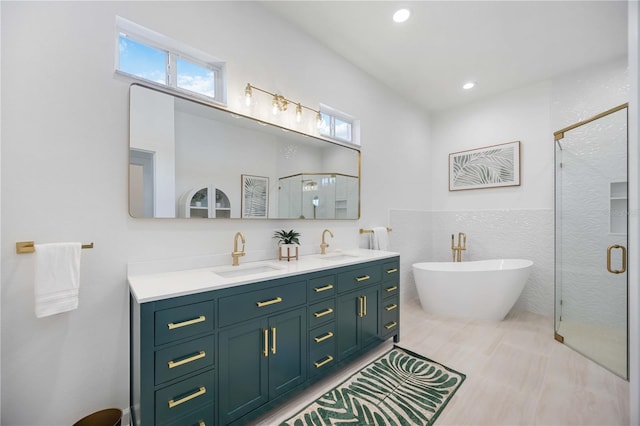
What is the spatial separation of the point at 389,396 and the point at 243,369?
41.9 inches

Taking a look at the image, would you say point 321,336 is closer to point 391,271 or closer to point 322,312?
point 322,312

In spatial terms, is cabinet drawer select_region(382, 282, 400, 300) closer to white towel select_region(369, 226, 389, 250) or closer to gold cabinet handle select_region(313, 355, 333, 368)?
white towel select_region(369, 226, 389, 250)

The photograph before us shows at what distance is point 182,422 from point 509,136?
15.1 ft

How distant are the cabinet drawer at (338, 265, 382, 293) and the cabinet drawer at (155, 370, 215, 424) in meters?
1.06

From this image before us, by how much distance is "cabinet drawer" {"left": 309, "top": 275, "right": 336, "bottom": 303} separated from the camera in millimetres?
1867

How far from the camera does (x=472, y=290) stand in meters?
3.14

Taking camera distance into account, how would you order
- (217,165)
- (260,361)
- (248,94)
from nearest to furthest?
(260,361) < (217,165) < (248,94)

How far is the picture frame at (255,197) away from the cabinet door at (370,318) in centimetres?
112

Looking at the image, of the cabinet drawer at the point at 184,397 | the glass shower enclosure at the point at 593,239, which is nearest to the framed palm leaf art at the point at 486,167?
the glass shower enclosure at the point at 593,239

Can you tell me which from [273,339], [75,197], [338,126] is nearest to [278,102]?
[338,126]

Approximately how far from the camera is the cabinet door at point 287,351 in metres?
1.63

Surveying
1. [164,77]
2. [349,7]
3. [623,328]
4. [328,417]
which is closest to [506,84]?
[349,7]

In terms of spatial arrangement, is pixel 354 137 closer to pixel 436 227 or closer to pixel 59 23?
pixel 436 227

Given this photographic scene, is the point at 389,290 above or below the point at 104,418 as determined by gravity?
above
